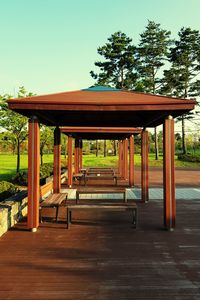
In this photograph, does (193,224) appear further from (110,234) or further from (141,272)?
(141,272)

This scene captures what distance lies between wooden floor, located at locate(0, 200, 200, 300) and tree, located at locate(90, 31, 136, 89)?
3431 centimetres

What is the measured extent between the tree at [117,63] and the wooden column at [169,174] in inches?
1327

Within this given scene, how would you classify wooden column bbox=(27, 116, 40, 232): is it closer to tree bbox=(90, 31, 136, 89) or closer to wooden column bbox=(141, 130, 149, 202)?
wooden column bbox=(141, 130, 149, 202)

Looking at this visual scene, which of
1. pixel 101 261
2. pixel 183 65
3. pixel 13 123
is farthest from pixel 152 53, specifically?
pixel 101 261

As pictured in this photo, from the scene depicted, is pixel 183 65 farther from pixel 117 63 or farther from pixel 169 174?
pixel 169 174

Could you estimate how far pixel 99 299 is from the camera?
379 cm

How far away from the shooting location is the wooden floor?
13.2 feet

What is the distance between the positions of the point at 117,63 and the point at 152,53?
469cm

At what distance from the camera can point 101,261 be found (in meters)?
5.16

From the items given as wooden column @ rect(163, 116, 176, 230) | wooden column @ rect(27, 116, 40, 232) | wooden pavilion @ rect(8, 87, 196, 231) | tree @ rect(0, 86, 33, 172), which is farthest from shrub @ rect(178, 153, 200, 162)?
wooden column @ rect(27, 116, 40, 232)

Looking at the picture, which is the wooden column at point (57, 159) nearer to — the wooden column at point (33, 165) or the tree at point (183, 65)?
the wooden column at point (33, 165)

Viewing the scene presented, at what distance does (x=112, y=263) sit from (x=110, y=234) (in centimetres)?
186

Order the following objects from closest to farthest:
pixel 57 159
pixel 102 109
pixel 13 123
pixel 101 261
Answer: pixel 101 261 < pixel 102 109 < pixel 57 159 < pixel 13 123

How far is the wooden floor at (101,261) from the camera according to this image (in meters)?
4.02
